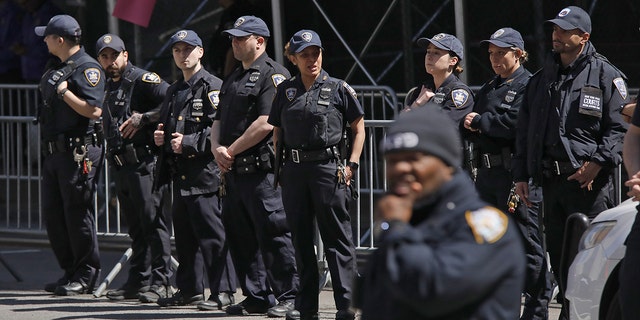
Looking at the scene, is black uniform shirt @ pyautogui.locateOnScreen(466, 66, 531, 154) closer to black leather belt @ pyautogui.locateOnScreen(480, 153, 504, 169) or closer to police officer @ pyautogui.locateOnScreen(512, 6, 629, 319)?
black leather belt @ pyautogui.locateOnScreen(480, 153, 504, 169)

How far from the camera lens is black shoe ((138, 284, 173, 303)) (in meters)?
9.15

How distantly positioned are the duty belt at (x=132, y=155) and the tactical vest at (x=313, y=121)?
1785mm

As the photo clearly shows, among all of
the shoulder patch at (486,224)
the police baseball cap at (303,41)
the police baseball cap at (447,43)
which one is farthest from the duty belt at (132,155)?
the shoulder patch at (486,224)

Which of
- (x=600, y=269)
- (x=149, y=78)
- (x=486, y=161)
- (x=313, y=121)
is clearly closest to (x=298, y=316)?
(x=313, y=121)

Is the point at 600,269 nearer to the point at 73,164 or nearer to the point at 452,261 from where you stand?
the point at 452,261

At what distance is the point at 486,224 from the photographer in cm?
325

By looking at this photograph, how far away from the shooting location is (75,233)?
9570 mm

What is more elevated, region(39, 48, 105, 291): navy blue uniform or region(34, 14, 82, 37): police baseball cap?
region(34, 14, 82, 37): police baseball cap

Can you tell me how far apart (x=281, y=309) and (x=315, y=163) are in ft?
3.84

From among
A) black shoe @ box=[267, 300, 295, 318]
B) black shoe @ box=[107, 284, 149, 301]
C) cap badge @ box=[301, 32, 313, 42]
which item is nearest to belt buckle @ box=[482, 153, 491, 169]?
cap badge @ box=[301, 32, 313, 42]

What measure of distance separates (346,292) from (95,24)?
6.32m

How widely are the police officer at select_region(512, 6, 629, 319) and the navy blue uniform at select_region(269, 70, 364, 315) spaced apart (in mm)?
1248

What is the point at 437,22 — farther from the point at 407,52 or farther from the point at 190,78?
the point at 190,78

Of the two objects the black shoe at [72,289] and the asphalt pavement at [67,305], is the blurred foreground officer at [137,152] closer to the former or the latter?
the asphalt pavement at [67,305]
